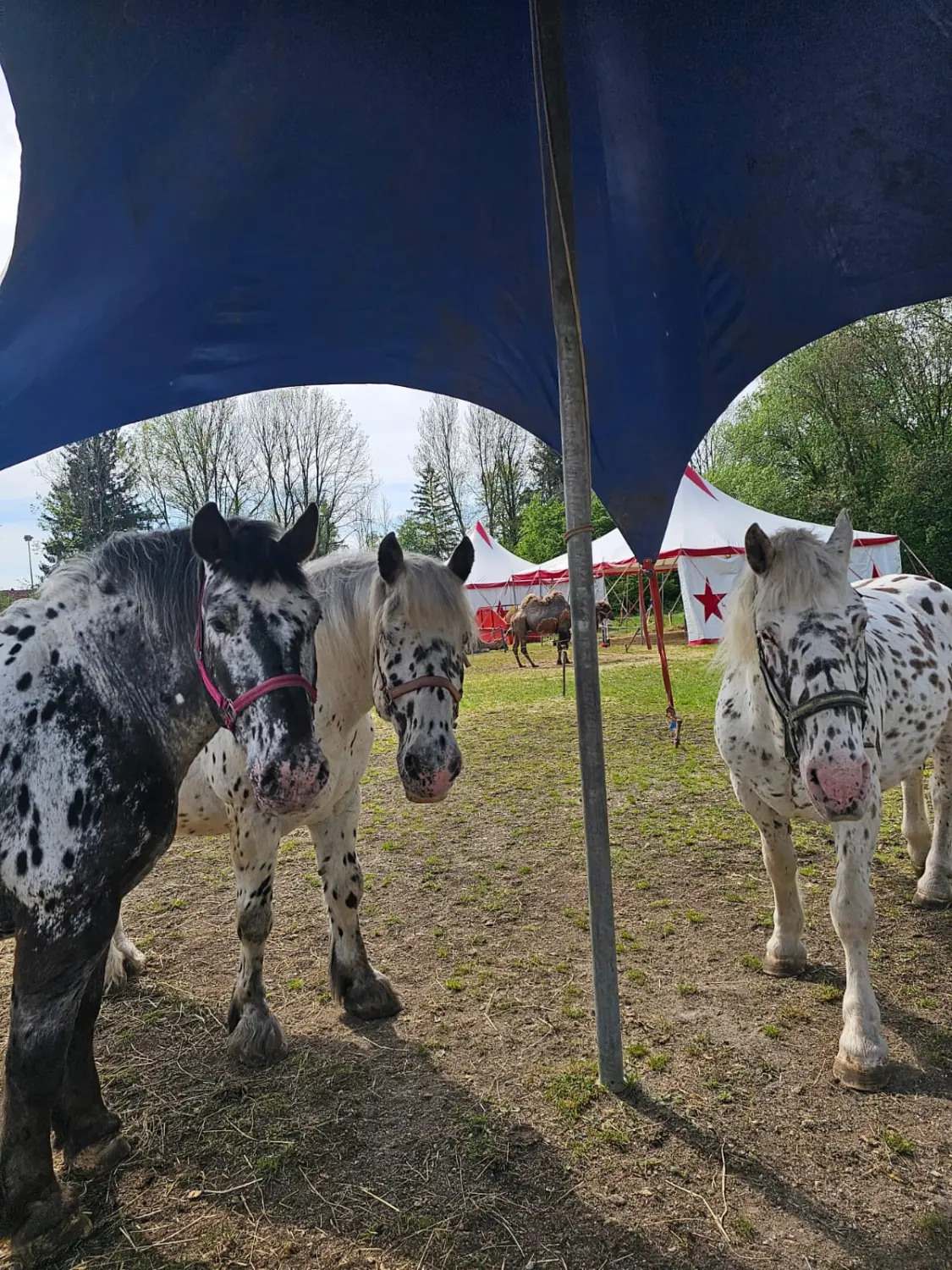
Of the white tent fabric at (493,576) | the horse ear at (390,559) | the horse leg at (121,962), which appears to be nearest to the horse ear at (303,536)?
the horse ear at (390,559)

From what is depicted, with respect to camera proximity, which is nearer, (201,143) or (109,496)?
(201,143)

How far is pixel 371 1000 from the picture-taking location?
10.9 ft

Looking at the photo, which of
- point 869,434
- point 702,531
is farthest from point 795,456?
point 702,531

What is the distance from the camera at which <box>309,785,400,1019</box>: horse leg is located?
134 inches

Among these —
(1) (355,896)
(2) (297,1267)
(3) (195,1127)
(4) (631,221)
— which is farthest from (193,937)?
(4) (631,221)

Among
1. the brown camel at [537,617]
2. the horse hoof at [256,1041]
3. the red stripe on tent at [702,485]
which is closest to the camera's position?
the horse hoof at [256,1041]

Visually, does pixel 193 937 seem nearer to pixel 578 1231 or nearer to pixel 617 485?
pixel 578 1231

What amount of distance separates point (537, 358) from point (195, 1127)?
3524 mm

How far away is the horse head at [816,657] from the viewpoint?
7.84 feet

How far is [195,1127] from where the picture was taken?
104 inches

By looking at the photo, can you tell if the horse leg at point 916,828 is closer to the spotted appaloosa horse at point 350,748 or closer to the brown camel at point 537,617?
the spotted appaloosa horse at point 350,748

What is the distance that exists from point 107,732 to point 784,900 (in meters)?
3.11

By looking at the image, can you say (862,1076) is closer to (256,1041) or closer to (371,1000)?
(371,1000)

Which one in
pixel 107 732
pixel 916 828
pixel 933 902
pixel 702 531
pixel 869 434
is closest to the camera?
pixel 107 732
